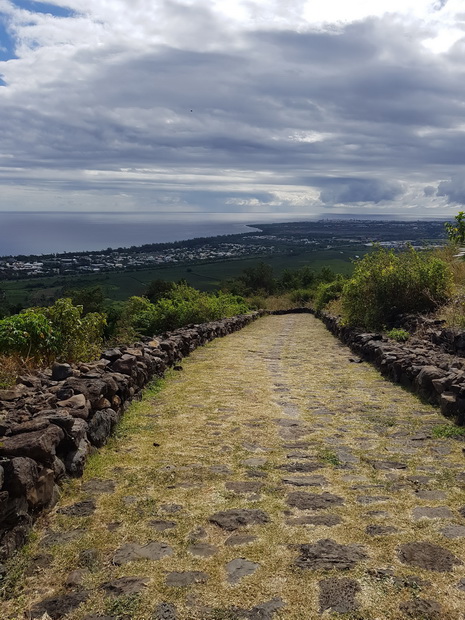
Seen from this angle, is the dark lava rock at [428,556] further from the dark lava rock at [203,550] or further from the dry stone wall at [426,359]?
the dry stone wall at [426,359]

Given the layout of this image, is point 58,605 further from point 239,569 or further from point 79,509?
point 79,509

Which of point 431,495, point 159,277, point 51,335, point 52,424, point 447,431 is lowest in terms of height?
point 159,277

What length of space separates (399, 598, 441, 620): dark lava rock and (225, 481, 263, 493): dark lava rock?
5.78ft

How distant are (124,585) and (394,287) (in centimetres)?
1308

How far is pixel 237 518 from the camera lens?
13.0ft

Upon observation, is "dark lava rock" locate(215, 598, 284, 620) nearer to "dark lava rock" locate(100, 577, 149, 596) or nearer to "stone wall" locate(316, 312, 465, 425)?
"dark lava rock" locate(100, 577, 149, 596)

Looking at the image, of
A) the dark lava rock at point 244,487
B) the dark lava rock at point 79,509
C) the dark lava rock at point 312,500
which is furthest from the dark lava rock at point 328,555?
the dark lava rock at point 79,509

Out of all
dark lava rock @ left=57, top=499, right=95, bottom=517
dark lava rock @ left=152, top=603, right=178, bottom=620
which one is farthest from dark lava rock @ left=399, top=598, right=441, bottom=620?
dark lava rock @ left=57, top=499, right=95, bottom=517

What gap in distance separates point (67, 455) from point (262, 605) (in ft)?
7.98

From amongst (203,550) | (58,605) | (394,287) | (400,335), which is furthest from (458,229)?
(58,605)

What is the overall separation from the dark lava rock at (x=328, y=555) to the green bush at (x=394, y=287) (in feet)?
37.5

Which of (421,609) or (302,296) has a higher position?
(421,609)

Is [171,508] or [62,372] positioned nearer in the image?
[171,508]

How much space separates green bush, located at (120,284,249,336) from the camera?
1705cm
